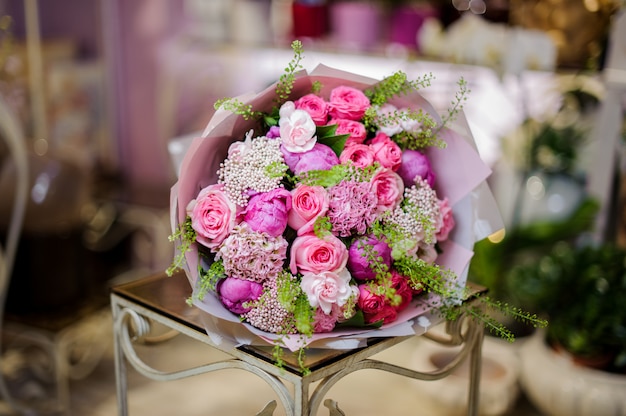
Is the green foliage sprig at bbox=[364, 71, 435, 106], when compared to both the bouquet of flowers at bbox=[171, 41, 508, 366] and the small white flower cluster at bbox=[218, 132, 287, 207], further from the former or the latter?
the small white flower cluster at bbox=[218, 132, 287, 207]

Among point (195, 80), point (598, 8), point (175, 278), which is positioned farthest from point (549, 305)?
point (195, 80)

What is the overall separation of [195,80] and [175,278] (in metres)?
1.95

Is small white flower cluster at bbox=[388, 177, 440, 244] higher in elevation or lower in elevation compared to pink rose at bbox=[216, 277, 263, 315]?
higher

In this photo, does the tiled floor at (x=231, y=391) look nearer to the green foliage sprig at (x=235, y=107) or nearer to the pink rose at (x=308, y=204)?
the pink rose at (x=308, y=204)

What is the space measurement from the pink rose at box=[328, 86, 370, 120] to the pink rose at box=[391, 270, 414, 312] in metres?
0.25

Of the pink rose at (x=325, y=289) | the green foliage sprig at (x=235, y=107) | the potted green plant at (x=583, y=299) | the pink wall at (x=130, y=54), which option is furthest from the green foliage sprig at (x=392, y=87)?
the pink wall at (x=130, y=54)

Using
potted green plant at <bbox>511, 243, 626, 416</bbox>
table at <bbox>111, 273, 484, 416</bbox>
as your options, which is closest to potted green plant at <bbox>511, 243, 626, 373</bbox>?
potted green plant at <bbox>511, 243, 626, 416</bbox>

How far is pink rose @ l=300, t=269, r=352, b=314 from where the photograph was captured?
0.95 m

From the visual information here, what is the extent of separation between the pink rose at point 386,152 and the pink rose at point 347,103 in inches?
2.0

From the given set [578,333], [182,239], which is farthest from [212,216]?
[578,333]

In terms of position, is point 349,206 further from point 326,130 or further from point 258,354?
point 258,354

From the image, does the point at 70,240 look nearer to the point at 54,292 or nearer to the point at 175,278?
the point at 54,292

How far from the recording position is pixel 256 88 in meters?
3.01

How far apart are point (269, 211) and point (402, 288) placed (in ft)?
0.78
